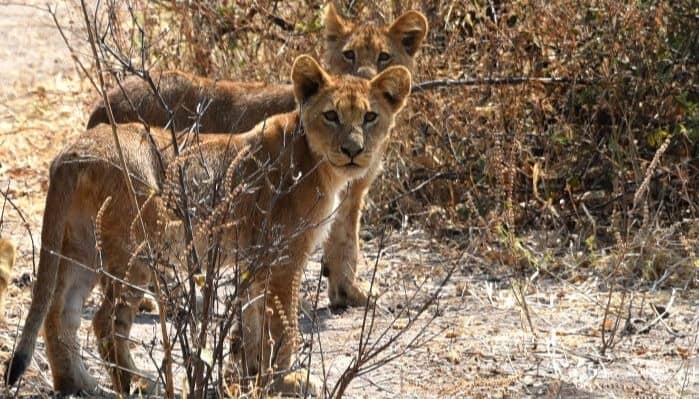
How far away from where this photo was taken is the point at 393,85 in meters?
6.74

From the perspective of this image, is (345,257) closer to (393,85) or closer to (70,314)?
(393,85)

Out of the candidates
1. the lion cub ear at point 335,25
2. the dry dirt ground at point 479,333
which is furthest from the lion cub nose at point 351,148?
the lion cub ear at point 335,25

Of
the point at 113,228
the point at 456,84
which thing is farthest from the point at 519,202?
the point at 113,228

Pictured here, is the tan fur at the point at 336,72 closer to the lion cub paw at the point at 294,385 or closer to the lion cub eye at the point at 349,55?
the lion cub eye at the point at 349,55

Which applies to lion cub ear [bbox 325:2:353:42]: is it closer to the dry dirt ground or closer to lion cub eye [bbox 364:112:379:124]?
the dry dirt ground

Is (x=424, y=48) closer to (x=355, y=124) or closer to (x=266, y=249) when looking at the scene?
(x=355, y=124)

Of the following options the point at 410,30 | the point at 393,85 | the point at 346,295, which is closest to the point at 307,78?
the point at 393,85

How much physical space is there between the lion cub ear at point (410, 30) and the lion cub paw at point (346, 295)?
163cm

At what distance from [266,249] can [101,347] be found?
1.22m

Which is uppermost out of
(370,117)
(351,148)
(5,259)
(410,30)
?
(410,30)

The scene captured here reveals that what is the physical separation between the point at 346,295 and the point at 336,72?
1.52m

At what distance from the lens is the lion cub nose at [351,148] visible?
21.0ft

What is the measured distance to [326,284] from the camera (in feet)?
26.7

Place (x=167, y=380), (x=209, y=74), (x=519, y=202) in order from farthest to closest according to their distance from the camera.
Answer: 1. (x=209, y=74)
2. (x=519, y=202)
3. (x=167, y=380)
